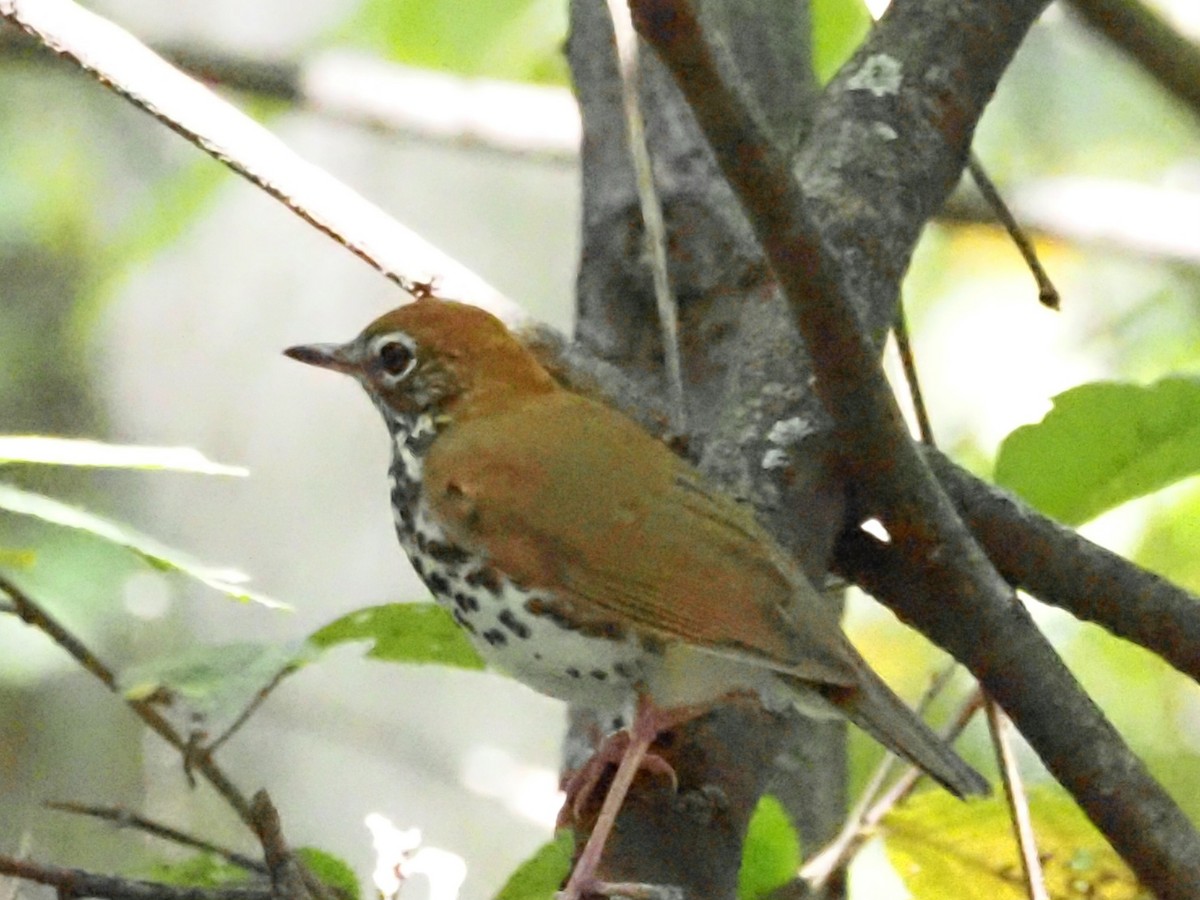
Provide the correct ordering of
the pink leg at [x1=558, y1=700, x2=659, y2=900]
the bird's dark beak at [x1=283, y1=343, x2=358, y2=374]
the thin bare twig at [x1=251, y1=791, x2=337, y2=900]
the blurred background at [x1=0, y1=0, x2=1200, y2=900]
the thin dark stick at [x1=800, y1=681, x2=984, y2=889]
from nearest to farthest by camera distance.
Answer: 1. the thin bare twig at [x1=251, y1=791, x2=337, y2=900]
2. the pink leg at [x1=558, y1=700, x2=659, y2=900]
3. the thin dark stick at [x1=800, y1=681, x2=984, y2=889]
4. the bird's dark beak at [x1=283, y1=343, x2=358, y2=374]
5. the blurred background at [x1=0, y1=0, x2=1200, y2=900]

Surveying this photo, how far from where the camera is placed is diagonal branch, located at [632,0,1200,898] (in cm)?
72

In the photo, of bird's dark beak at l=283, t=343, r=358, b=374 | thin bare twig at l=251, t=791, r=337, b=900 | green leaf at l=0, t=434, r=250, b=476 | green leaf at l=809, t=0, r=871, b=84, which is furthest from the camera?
green leaf at l=809, t=0, r=871, b=84

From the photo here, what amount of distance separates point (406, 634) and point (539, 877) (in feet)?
0.72

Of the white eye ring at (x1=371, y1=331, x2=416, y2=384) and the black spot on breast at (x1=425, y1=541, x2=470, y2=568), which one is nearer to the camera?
the black spot on breast at (x1=425, y1=541, x2=470, y2=568)

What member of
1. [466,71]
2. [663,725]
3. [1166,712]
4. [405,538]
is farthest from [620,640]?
[1166,712]

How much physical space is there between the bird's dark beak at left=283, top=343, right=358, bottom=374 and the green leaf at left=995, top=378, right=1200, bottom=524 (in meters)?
0.57

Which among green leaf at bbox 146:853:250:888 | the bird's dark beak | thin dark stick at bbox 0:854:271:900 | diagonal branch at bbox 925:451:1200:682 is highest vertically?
diagonal branch at bbox 925:451:1200:682

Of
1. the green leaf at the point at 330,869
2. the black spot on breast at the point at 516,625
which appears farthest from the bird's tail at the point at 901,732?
the green leaf at the point at 330,869

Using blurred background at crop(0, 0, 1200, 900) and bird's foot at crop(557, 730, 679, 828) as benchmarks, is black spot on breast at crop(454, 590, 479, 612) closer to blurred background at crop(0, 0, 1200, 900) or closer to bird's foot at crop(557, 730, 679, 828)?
bird's foot at crop(557, 730, 679, 828)

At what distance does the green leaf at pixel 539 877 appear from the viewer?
3.10ft

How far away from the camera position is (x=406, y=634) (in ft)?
3.59

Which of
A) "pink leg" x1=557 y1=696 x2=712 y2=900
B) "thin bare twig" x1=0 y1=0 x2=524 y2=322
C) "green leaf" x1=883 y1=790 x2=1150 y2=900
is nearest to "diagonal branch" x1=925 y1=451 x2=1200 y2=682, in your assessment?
"green leaf" x1=883 y1=790 x2=1150 y2=900

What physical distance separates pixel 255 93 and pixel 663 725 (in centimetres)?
138

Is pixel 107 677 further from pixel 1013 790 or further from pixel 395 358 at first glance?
pixel 1013 790
